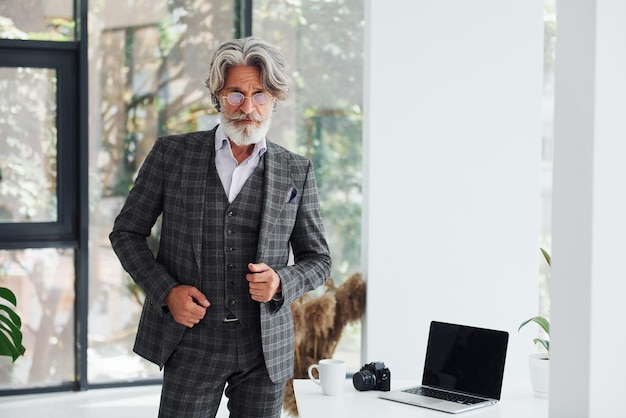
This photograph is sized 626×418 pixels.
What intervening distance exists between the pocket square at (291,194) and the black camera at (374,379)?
565 mm

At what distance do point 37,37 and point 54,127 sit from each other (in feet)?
1.45

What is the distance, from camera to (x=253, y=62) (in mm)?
2244

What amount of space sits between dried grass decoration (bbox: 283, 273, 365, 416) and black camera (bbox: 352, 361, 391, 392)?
51.8 inches

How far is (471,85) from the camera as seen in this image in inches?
154

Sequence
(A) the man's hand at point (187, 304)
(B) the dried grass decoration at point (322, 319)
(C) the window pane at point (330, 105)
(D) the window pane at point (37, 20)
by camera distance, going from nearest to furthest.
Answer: (A) the man's hand at point (187, 304) → (B) the dried grass decoration at point (322, 319) → (D) the window pane at point (37, 20) → (C) the window pane at point (330, 105)

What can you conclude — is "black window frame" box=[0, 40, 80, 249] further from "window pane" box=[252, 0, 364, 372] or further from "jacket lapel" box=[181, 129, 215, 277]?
"jacket lapel" box=[181, 129, 215, 277]

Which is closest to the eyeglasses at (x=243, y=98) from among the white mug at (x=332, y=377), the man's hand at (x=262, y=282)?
the man's hand at (x=262, y=282)

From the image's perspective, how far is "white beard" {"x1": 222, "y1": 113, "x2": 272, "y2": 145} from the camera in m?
2.24

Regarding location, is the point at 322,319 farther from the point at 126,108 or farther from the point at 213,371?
the point at 213,371

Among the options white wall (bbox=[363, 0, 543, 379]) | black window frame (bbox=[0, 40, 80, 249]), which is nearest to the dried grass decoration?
white wall (bbox=[363, 0, 543, 379])

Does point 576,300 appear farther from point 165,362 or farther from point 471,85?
point 471,85

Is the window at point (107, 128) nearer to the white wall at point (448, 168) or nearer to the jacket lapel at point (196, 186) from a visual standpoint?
the white wall at point (448, 168)

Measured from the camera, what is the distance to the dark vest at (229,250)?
2180 mm

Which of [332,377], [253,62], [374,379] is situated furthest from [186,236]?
[374,379]
